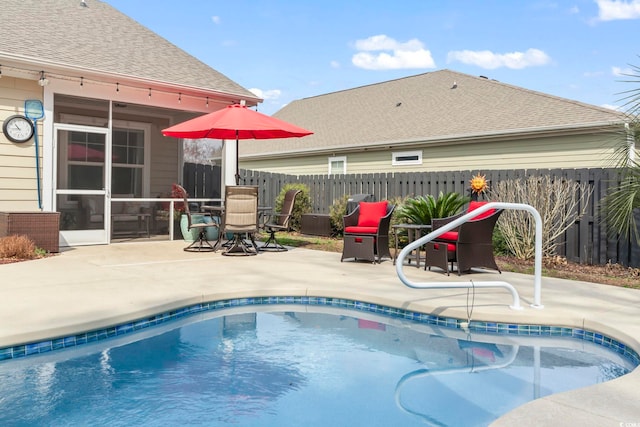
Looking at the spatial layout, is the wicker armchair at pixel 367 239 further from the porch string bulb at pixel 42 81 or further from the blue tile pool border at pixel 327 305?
the porch string bulb at pixel 42 81

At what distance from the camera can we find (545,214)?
25.6 feet

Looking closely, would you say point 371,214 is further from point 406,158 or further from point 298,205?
point 406,158

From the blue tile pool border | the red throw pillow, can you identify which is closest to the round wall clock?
the blue tile pool border

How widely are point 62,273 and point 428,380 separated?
15.0 ft

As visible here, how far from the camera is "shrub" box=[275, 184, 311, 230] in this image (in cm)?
1247

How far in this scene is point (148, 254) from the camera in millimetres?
7953

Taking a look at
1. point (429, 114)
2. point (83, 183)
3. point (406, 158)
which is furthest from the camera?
point (429, 114)

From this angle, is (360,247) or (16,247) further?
(360,247)

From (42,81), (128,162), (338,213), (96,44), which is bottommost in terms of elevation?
(338,213)

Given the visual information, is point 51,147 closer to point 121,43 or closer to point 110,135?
point 110,135

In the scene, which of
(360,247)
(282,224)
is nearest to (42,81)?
(282,224)

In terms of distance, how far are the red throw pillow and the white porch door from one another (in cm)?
453

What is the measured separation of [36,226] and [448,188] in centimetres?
713

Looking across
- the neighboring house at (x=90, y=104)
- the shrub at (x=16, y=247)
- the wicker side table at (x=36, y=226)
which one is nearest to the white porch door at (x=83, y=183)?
the neighboring house at (x=90, y=104)
